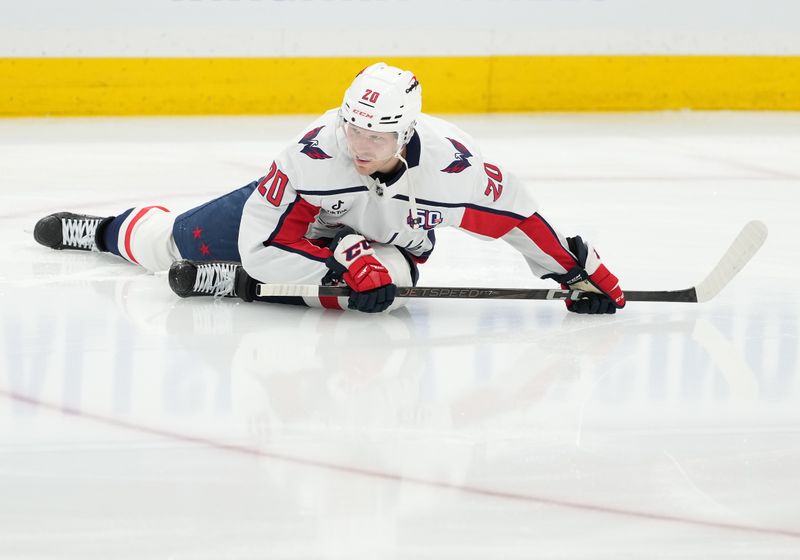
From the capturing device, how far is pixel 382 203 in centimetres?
289

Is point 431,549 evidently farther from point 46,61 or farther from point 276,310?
point 46,61

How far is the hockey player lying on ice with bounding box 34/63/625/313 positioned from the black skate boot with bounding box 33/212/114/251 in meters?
0.62

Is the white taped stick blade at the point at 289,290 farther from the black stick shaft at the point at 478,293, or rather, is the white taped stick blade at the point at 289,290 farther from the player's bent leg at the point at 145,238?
the player's bent leg at the point at 145,238

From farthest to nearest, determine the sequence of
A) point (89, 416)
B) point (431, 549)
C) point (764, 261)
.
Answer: point (764, 261) < point (89, 416) < point (431, 549)

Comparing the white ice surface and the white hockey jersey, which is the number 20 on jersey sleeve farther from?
the white ice surface

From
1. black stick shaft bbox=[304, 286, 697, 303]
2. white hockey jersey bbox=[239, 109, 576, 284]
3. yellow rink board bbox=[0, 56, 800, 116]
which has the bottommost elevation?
yellow rink board bbox=[0, 56, 800, 116]

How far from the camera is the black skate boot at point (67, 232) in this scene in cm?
369

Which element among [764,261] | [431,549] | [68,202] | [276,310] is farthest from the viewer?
[68,202]

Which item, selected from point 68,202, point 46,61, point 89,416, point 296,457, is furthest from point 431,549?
point 46,61

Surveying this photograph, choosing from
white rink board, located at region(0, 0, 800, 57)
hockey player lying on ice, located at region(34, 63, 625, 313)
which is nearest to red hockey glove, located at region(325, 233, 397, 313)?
hockey player lying on ice, located at region(34, 63, 625, 313)

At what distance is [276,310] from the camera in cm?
308

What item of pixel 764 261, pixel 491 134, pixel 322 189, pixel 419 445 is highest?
pixel 322 189

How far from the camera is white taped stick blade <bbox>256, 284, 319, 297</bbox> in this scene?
2941 millimetres

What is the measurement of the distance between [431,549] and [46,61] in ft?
18.9
